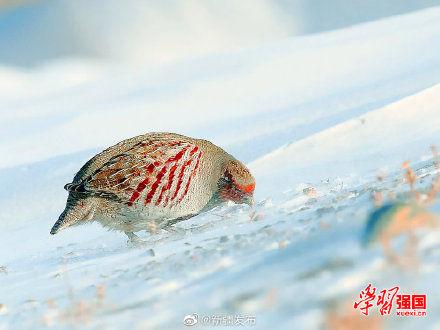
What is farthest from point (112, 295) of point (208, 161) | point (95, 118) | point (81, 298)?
point (95, 118)

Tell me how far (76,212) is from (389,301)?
2.90m

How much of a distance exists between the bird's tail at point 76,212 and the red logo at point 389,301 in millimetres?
2754

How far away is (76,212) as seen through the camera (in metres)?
4.64

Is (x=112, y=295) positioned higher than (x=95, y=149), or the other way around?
(x=95, y=149)

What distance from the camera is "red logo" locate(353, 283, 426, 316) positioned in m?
2.08

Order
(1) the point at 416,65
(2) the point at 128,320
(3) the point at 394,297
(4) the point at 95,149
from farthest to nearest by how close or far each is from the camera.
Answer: (1) the point at 416,65 → (4) the point at 95,149 → (2) the point at 128,320 → (3) the point at 394,297

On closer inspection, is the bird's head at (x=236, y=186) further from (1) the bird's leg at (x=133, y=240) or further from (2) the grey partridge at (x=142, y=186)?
(1) the bird's leg at (x=133, y=240)

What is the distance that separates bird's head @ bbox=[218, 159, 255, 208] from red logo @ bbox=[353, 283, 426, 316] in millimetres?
2814

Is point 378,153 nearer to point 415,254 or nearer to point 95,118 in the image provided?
point 415,254

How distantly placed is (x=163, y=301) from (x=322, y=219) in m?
0.93

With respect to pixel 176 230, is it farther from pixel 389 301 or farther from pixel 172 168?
pixel 389 301

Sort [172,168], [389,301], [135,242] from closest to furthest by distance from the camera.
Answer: [389,301]
[172,168]
[135,242]

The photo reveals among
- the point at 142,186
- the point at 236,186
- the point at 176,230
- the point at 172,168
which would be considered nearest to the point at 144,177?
the point at 142,186

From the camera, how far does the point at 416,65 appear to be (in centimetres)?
1000
